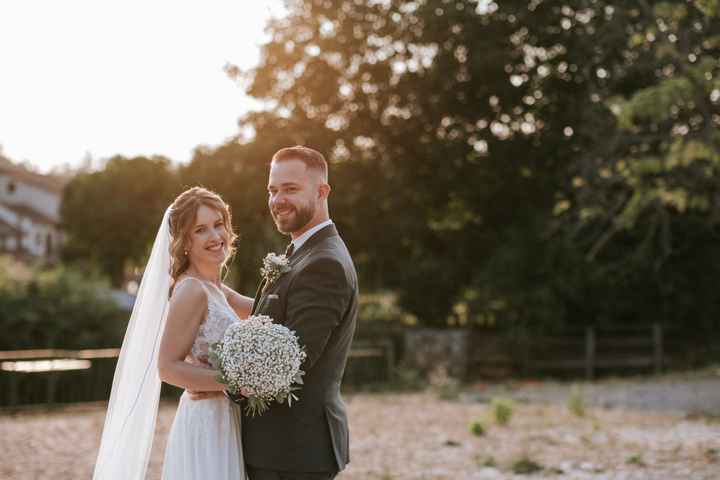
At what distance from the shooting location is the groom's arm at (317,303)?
373cm

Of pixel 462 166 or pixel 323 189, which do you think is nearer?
pixel 323 189

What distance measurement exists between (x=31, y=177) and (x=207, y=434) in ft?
224

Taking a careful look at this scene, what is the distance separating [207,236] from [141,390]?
88 centimetres

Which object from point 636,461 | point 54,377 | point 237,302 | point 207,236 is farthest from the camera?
point 54,377

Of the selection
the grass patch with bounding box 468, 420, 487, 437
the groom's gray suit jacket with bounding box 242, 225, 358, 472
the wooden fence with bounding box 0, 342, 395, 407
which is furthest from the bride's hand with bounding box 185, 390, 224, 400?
the wooden fence with bounding box 0, 342, 395, 407

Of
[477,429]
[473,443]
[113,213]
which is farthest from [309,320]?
[113,213]

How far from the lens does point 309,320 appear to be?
3.73 metres

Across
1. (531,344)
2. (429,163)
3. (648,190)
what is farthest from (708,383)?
(429,163)

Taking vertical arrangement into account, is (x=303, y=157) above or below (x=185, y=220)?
above

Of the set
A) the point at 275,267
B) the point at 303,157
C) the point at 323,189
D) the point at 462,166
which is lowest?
the point at 275,267

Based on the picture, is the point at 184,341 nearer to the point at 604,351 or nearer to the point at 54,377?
the point at 54,377

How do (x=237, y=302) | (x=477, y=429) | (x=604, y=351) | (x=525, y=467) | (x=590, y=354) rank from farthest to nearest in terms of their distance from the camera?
(x=604, y=351) < (x=590, y=354) < (x=477, y=429) < (x=525, y=467) < (x=237, y=302)

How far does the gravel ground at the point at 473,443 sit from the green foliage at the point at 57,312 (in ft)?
14.2

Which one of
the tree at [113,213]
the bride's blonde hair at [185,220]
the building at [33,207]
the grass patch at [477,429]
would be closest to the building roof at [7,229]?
the building at [33,207]
